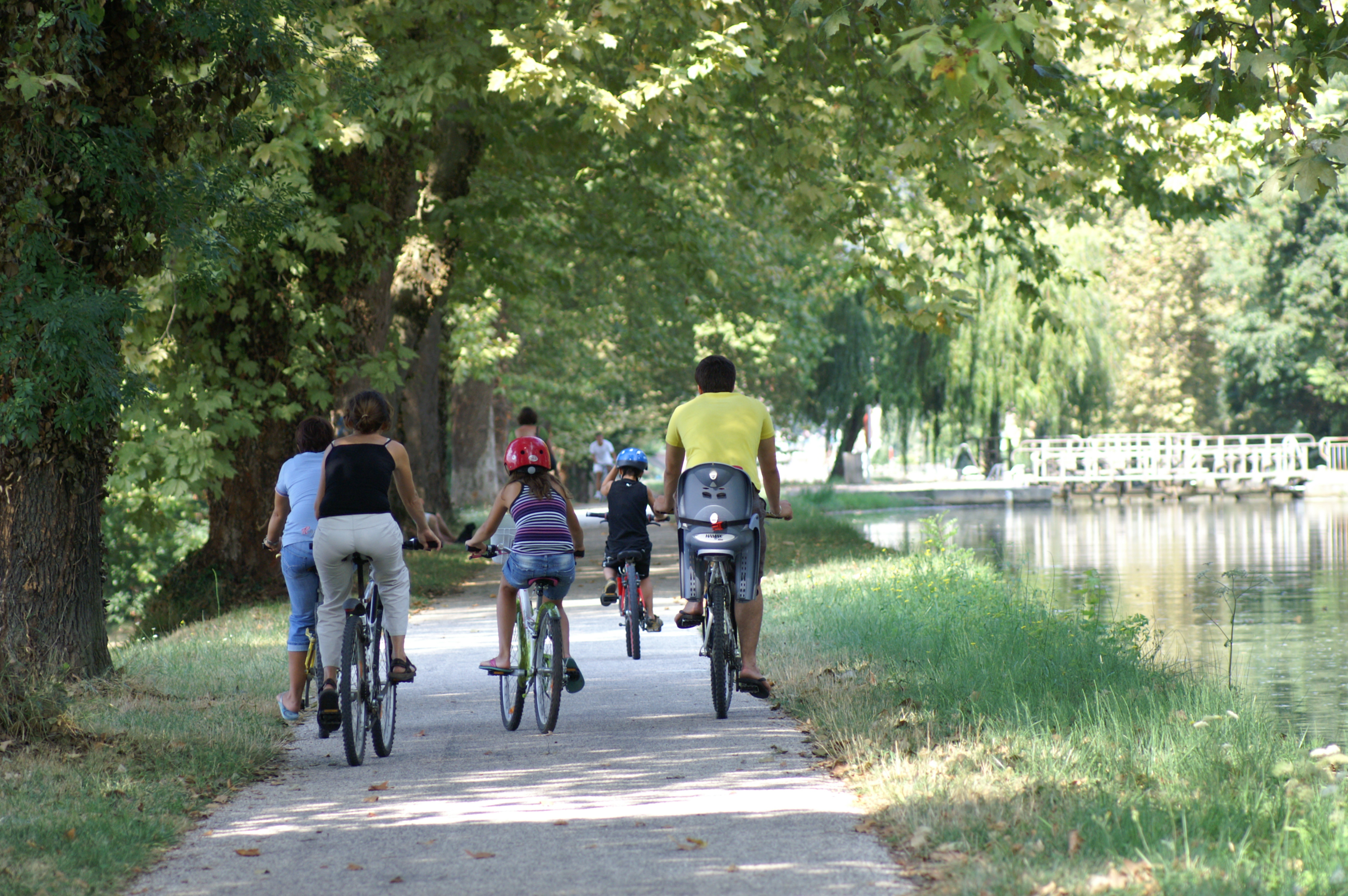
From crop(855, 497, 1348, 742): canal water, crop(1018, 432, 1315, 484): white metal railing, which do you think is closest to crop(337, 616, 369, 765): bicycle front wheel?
crop(855, 497, 1348, 742): canal water

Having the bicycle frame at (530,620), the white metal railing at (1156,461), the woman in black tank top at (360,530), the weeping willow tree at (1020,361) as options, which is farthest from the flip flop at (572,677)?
the white metal railing at (1156,461)

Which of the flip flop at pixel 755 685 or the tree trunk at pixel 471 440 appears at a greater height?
the tree trunk at pixel 471 440

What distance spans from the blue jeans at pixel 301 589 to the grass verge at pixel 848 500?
2667cm

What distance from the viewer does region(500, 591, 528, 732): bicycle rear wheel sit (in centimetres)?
840

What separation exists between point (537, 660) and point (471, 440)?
27.6m

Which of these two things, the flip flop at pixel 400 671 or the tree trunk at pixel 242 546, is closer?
the flip flop at pixel 400 671

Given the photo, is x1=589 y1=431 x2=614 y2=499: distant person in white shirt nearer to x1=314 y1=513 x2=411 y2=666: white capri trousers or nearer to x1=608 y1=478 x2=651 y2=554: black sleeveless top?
x1=608 y1=478 x2=651 y2=554: black sleeveless top

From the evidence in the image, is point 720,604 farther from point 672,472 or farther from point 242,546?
point 242,546

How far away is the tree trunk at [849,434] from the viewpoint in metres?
52.2

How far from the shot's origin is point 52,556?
28.7 feet

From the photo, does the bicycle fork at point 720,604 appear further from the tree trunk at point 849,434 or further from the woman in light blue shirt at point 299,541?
the tree trunk at point 849,434

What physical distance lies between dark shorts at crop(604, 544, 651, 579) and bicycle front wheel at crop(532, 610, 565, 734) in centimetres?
304

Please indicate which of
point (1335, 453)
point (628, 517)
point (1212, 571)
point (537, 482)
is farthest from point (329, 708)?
point (1335, 453)

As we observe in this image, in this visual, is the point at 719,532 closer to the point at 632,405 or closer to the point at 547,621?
the point at 547,621
